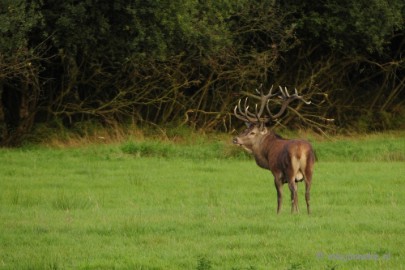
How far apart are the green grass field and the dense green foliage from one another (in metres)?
3.02

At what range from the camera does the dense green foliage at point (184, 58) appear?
23656 mm

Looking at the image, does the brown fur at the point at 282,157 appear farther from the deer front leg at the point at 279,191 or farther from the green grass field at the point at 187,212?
the green grass field at the point at 187,212

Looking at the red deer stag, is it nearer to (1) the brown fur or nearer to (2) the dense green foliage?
(1) the brown fur

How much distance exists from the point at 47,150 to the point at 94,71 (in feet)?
12.0

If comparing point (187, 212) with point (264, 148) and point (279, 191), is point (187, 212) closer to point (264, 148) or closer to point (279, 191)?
point (279, 191)

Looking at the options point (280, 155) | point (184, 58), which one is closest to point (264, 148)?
point (280, 155)

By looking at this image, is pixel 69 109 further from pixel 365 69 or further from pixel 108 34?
pixel 365 69

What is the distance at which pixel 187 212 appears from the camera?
44.3ft

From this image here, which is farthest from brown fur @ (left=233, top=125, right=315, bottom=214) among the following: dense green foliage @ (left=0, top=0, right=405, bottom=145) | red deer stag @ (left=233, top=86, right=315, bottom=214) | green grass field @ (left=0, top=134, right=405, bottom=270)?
dense green foliage @ (left=0, top=0, right=405, bottom=145)

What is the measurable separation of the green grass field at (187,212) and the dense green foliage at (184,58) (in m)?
3.02

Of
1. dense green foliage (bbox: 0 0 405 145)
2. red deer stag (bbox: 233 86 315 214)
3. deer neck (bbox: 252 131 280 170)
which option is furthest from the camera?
dense green foliage (bbox: 0 0 405 145)

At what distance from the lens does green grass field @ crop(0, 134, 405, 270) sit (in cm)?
1011

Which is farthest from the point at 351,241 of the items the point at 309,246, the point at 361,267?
the point at 361,267

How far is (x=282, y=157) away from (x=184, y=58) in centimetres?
1377
